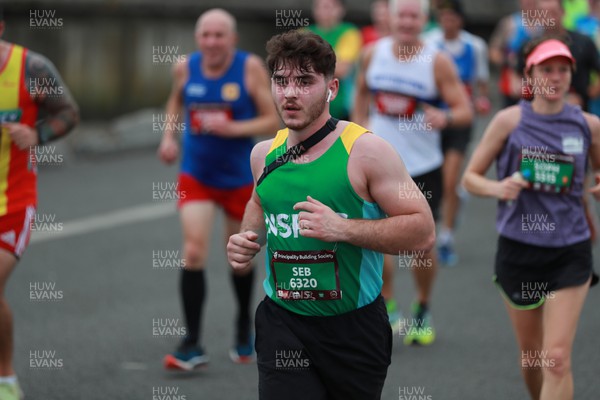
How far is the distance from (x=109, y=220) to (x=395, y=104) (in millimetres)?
5281

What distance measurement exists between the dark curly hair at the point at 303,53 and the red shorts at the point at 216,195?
347 centimetres

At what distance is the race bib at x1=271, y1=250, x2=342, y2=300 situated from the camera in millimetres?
5152

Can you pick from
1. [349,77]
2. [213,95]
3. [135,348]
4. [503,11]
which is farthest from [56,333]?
[503,11]

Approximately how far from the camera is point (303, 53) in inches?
198

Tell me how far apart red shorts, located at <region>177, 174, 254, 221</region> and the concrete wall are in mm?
9278

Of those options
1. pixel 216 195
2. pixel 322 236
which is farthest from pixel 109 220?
pixel 322 236

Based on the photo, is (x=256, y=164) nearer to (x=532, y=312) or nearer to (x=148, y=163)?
(x=532, y=312)

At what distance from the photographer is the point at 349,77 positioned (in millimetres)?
14039

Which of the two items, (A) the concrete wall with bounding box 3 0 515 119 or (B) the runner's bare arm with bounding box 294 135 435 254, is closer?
(B) the runner's bare arm with bounding box 294 135 435 254

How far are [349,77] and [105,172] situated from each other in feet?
14.8

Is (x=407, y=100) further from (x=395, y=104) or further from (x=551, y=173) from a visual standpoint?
(x=551, y=173)

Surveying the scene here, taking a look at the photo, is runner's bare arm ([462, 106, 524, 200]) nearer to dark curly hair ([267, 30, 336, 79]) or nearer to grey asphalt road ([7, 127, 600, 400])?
grey asphalt road ([7, 127, 600, 400])

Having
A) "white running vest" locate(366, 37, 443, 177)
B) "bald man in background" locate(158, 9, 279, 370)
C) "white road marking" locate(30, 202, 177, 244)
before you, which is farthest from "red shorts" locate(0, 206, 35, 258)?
"white road marking" locate(30, 202, 177, 244)

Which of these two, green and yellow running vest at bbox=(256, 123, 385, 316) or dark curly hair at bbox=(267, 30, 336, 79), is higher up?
dark curly hair at bbox=(267, 30, 336, 79)
